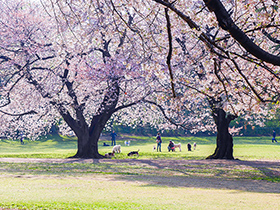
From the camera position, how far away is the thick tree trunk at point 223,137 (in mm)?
21741

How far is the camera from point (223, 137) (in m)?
21.8

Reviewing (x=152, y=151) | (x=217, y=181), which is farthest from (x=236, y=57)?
(x=152, y=151)

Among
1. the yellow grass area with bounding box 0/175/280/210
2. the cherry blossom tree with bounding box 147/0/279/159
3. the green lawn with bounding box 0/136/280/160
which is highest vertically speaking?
the cherry blossom tree with bounding box 147/0/279/159

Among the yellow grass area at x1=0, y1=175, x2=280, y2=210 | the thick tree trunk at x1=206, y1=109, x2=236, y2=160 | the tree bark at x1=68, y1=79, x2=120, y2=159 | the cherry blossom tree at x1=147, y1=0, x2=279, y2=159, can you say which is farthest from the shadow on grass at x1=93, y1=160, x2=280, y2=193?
the tree bark at x1=68, y1=79, x2=120, y2=159

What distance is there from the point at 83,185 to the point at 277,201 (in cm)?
567

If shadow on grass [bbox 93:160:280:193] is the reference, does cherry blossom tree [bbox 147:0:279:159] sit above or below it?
above

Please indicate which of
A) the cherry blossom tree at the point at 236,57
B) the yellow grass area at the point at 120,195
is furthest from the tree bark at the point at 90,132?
the yellow grass area at the point at 120,195

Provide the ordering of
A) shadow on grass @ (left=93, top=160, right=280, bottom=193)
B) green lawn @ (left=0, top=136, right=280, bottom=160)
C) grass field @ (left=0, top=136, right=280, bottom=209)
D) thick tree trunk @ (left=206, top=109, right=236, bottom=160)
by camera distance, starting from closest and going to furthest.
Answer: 1. grass field @ (left=0, top=136, right=280, bottom=209)
2. shadow on grass @ (left=93, top=160, right=280, bottom=193)
3. thick tree trunk @ (left=206, top=109, right=236, bottom=160)
4. green lawn @ (left=0, top=136, right=280, bottom=160)

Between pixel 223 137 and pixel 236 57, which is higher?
pixel 236 57

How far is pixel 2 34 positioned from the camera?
22219 millimetres

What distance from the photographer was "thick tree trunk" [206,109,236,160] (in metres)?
21.7

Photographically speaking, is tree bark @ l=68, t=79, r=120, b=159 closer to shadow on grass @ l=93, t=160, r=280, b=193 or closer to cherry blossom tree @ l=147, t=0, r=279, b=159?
cherry blossom tree @ l=147, t=0, r=279, b=159

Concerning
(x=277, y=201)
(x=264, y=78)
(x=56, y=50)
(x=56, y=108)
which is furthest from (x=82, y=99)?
(x=277, y=201)

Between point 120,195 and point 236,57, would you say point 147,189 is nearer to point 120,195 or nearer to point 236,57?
point 120,195
